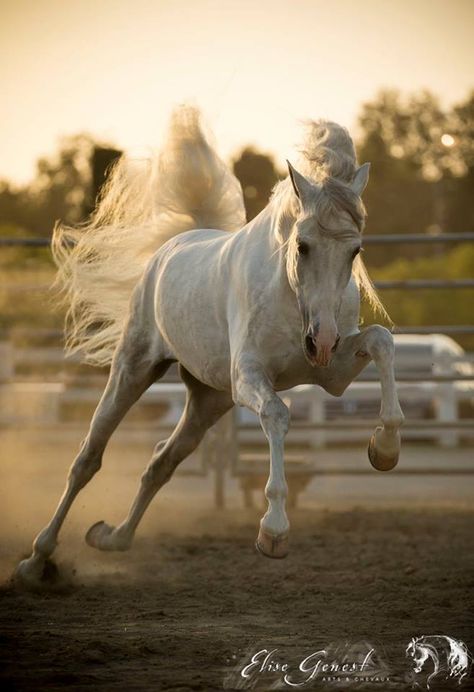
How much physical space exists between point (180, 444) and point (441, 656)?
96.1 inches

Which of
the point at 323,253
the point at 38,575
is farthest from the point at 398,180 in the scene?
the point at 323,253

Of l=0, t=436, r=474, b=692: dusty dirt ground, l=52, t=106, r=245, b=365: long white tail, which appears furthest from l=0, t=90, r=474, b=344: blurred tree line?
l=52, t=106, r=245, b=365: long white tail

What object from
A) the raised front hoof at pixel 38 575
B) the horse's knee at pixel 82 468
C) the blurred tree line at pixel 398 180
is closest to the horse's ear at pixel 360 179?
the horse's knee at pixel 82 468

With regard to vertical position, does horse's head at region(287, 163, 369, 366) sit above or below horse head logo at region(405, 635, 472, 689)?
above

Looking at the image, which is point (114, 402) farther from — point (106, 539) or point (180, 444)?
point (106, 539)

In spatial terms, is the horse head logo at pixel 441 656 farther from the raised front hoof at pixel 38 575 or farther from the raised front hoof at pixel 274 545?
the raised front hoof at pixel 38 575

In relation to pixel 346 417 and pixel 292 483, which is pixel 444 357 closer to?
pixel 346 417

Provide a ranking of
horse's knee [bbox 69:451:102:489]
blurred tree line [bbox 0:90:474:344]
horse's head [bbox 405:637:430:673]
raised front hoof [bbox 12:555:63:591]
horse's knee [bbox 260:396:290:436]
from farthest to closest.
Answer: blurred tree line [bbox 0:90:474:344]
horse's knee [bbox 69:451:102:489]
raised front hoof [bbox 12:555:63:591]
horse's knee [bbox 260:396:290:436]
horse's head [bbox 405:637:430:673]

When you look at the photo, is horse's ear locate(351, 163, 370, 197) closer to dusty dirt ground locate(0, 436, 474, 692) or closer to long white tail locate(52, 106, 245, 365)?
dusty dirt ground locate(0, 436, 474, 692)

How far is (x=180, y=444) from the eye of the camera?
6.26m

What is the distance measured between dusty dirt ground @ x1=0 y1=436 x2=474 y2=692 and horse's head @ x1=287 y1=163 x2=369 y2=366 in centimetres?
114

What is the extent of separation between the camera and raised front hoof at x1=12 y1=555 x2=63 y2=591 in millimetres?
6023

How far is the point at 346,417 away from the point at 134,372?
6991 mm

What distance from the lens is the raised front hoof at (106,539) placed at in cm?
622
